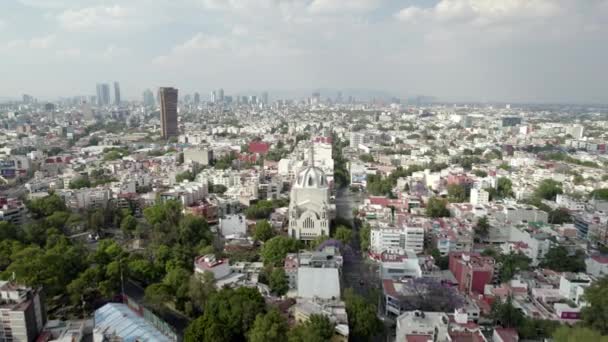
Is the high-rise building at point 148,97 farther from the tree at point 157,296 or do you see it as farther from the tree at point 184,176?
the tree at point 157,296

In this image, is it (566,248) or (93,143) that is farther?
(93,143)

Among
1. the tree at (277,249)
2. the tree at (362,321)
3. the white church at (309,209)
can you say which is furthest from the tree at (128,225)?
the tree at (362,321)

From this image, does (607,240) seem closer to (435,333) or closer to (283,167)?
(435,333)

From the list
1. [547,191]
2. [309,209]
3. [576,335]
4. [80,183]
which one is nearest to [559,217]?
[547,191]

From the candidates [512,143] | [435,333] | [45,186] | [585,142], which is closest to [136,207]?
[45,186]

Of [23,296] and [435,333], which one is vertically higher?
[23,296]

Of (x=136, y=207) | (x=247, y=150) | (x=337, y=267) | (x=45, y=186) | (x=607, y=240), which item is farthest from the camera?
(x=247, y=150)

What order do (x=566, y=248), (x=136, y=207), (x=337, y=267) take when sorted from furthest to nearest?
(x=136, y=207) → (x=566, y=248) → (x=337, y=267)

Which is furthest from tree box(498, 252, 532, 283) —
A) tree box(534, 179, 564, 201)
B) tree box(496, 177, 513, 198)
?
tree box(496, 177, 513, 198)
